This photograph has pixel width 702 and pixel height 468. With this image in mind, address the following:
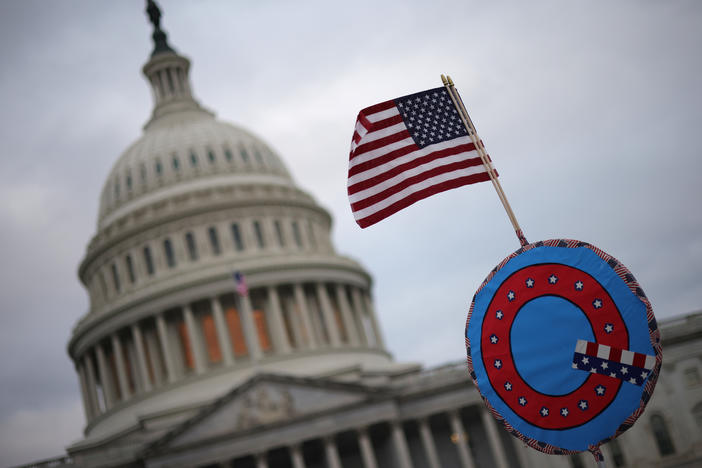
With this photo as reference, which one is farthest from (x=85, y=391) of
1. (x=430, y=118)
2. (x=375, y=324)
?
(x=430, y=118)

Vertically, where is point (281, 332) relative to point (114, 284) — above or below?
below

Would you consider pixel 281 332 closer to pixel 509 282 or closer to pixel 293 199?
pixel 293 199

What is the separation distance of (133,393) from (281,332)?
48.7 ft

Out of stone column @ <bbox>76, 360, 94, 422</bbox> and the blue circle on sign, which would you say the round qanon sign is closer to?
the blue circle on sign

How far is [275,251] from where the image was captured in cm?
7100

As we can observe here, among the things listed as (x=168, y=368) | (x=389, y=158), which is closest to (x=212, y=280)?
(x=168, y=368)

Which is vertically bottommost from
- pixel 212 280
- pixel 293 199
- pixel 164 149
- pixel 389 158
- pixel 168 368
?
pixel 389 158

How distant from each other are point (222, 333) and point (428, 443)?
20876 mm

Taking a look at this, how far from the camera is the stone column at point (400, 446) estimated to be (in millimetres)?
52219

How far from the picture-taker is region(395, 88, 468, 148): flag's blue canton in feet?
47.9

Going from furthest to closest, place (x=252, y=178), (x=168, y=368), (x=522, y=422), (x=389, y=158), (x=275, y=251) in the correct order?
(x=252, y=178) → (x=275, y=251) → (x=168, y=368) → (x=389, y=158) → (x=522, y=422)

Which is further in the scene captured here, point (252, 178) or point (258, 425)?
point (252, 178)

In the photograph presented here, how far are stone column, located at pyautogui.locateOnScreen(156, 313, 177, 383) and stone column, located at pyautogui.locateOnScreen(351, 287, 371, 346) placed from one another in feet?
58.7

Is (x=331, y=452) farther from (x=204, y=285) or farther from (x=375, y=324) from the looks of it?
(x=375, y=324)
